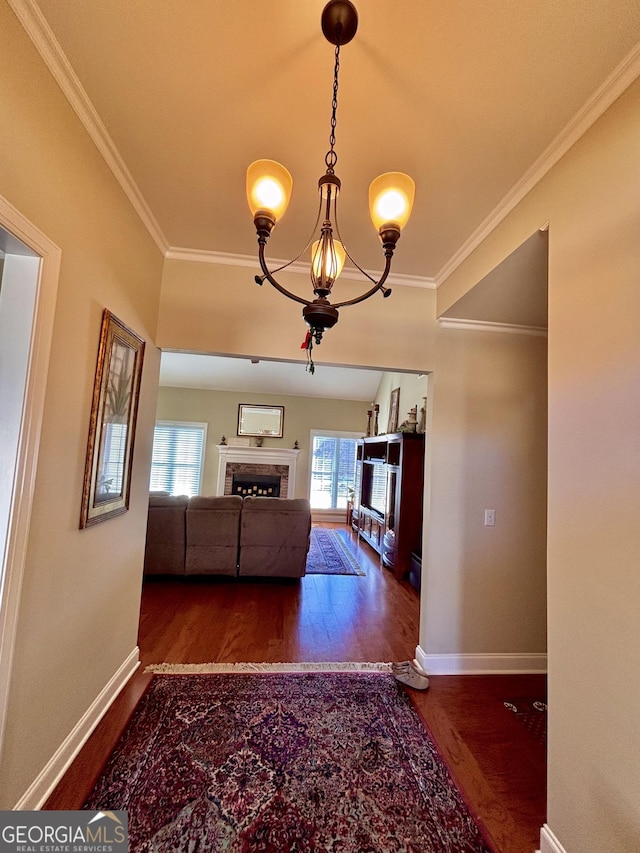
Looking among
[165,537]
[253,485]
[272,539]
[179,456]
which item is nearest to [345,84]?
[272,539]

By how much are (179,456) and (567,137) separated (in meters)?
7.66

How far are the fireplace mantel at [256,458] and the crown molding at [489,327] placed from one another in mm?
5549

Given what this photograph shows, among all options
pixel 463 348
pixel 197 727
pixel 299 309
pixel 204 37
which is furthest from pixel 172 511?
pixel 204 37

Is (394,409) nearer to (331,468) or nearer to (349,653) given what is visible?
(331,468)

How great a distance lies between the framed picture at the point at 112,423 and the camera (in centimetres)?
165

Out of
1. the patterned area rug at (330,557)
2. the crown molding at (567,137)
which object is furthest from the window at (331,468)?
the crown molding at (567,137)

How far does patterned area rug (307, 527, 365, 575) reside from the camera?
4496 mm

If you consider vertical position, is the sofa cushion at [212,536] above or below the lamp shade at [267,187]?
below

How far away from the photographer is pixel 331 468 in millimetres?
8062

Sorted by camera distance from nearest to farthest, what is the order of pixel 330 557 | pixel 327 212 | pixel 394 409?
pixel 327 212 → pixel 330 557 → pixel 394 409

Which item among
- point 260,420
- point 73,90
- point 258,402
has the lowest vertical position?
point 260,420

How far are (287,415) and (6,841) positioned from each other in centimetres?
705

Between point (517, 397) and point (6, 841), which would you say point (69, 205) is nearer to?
point (6, 841)

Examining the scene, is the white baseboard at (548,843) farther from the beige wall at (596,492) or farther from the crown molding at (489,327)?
the crown molding at (489,327)
